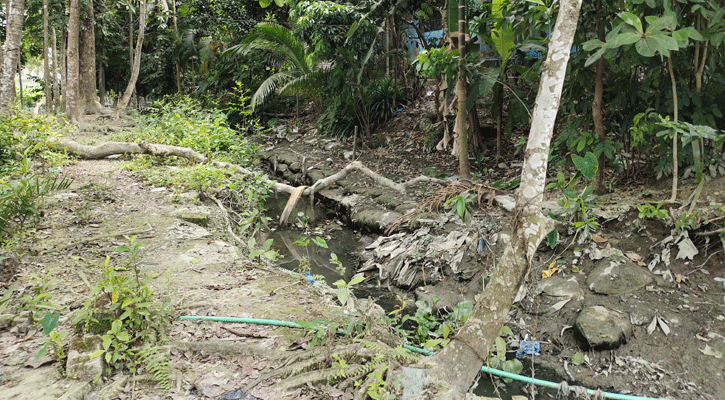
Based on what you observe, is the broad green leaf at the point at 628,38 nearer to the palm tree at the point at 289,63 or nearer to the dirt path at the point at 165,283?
the dirt path at the point at 165,283

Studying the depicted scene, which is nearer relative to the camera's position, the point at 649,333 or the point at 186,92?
the point at 649,333

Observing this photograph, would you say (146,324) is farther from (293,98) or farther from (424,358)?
(293,98)

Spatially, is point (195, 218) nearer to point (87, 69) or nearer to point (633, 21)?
point (633, 21)

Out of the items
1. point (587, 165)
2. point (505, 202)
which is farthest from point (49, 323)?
point (505, 202)

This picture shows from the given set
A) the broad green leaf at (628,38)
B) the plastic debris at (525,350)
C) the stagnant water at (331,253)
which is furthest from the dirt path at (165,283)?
the broad green leaf at (628,38)

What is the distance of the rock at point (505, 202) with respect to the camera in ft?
16.3

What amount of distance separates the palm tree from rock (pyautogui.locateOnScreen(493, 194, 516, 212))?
5.94 metres

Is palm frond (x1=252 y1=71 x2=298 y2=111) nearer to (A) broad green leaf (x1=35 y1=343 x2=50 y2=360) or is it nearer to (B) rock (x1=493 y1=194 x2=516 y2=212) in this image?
(B) rock (x1=493 y1=194 x2=516 y2=212)

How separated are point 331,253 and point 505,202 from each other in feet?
7.10

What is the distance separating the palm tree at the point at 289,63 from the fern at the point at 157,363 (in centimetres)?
843

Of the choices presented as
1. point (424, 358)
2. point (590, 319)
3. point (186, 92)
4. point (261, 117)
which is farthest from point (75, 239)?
point (186, 92)

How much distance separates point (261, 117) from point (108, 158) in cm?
575

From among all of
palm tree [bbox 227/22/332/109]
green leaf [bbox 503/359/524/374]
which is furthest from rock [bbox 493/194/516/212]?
palm tree [bbox 227/22/332/109]

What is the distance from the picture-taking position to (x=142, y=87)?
1808cm
